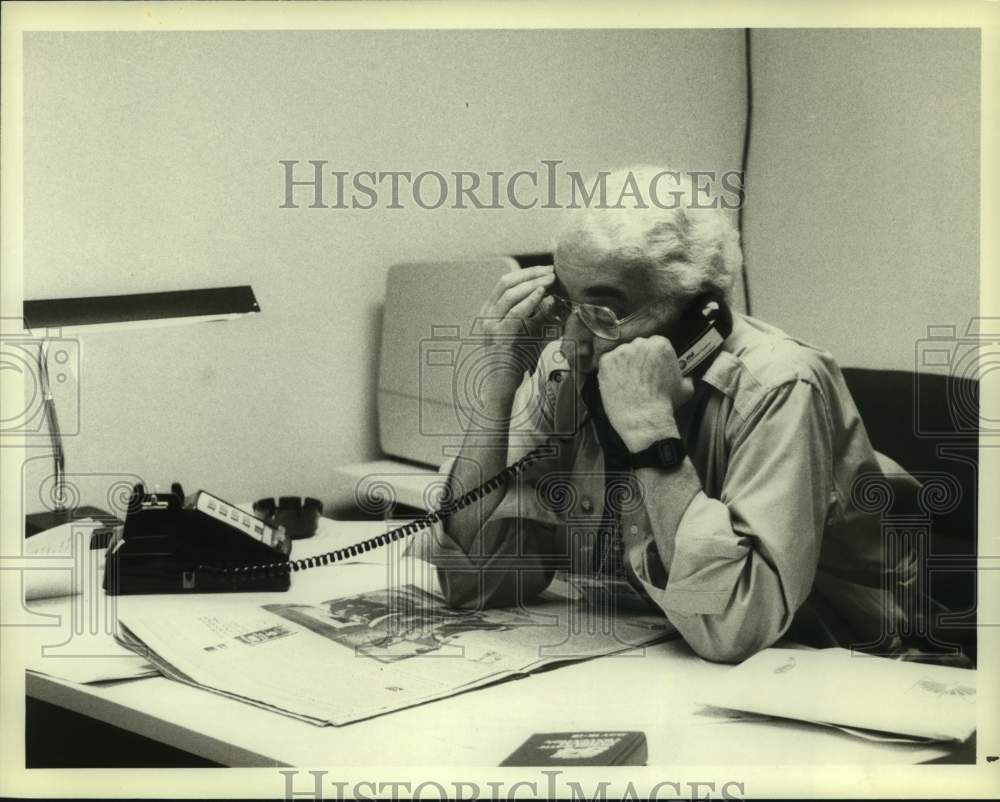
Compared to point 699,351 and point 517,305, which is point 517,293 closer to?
point 517,305

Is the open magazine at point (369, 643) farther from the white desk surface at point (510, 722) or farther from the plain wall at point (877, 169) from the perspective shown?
the plain wall at point (877, 169)

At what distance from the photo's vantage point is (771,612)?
1272 mm

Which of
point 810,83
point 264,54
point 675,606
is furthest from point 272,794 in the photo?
point 810,83

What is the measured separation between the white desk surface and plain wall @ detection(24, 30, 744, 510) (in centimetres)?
29

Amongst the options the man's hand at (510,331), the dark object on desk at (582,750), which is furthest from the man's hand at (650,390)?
the dark object on desk at (582,750)

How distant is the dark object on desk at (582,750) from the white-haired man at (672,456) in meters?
0.14

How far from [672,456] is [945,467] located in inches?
15.0

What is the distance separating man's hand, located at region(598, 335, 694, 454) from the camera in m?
1.26

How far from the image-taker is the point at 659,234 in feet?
4.17

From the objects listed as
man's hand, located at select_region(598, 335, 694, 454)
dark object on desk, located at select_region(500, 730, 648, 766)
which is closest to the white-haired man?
man's hand, located at select_region(598, 335, 694, 454)

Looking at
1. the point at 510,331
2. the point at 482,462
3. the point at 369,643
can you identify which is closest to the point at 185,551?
the point at 369,643

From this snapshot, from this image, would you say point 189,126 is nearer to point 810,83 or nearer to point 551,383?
point 551,383

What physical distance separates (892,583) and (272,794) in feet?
2.68

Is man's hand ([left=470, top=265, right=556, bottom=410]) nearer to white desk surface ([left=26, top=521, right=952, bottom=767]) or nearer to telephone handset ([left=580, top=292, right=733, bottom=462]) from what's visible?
telephone handset ([left=580, top=292, right=733, bottom=462])
